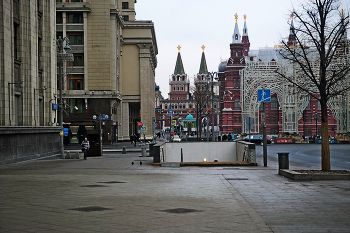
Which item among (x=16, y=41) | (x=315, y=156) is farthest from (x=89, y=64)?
(x=315, y=156)

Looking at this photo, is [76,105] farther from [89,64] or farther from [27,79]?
[27,79]

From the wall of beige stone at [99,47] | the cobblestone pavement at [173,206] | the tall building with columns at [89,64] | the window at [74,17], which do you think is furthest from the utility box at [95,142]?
the window at [74,17]

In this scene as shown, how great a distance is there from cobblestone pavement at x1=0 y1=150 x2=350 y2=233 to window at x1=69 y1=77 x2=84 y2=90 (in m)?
47.2

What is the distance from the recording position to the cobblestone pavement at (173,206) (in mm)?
7457

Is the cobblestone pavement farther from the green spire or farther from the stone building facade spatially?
the green spire

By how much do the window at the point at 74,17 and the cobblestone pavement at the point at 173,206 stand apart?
4941 centimetres

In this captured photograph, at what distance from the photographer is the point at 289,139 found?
69688 mm

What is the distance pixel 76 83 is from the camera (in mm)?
60969

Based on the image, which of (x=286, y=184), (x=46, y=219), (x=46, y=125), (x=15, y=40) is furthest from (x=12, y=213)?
(x=46, y=125)

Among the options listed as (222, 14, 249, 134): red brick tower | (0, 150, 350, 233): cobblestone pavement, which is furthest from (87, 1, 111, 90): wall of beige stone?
(222, 14, 249, 134): red brick tower

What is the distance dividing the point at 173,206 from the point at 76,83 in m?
53.4

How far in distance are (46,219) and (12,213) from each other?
958 mm

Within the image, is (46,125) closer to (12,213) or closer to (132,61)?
(12,213)

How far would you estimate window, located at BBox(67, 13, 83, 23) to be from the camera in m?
60.8
